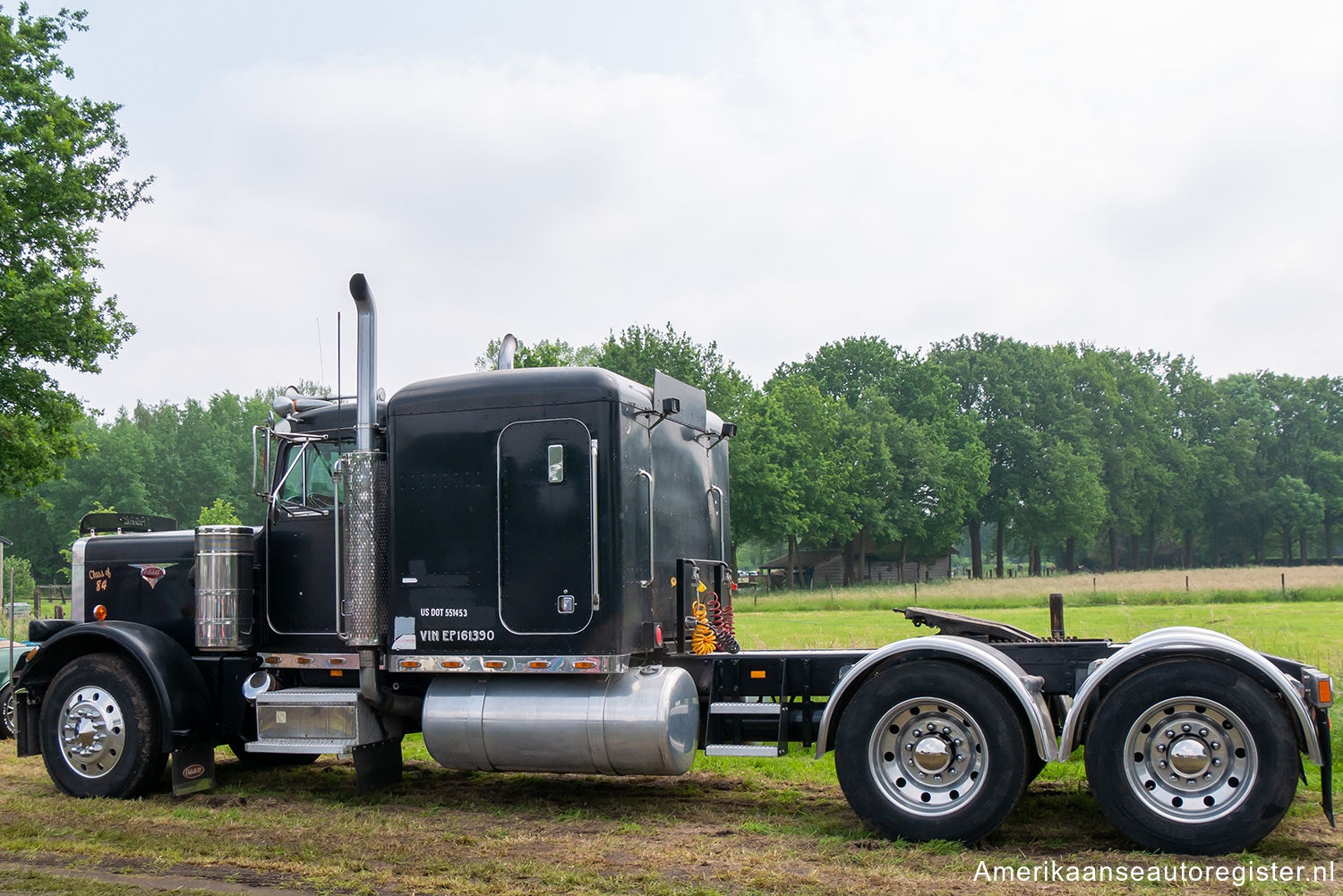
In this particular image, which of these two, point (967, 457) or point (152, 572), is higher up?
point (967, 457)

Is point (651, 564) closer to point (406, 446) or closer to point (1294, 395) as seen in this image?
point (406, 446)

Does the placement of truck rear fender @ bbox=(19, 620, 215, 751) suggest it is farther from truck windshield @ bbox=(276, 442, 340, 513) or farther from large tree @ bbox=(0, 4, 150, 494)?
large tree @ bbox=(0, 4, 150, 494)

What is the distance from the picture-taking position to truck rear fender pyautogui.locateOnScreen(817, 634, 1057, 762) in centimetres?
683

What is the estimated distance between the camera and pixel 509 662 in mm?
8109

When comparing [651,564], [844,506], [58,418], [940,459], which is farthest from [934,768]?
[940,459]

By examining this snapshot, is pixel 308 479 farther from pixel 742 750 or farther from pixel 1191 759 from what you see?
pixel 1191 759

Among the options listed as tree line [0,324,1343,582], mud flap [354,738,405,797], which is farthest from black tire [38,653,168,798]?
tree line [0,324,1343,582]

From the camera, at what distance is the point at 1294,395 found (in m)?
100

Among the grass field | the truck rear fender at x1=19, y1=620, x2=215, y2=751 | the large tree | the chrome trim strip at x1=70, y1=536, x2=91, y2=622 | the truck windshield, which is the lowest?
the grass field

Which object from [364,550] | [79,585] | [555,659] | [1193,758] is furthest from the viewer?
[79,585]

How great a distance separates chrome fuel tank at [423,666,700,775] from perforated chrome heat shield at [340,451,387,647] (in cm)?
68

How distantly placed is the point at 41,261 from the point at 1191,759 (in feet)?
68.9

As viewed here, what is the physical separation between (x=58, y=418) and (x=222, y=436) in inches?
3397

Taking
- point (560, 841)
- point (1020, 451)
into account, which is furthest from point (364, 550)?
point (1020, 451)
